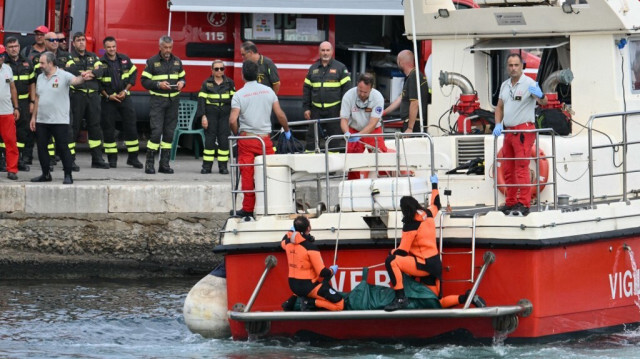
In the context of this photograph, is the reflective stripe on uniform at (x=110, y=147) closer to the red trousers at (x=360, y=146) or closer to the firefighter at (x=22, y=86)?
the firefighter at (x=22, y=86)

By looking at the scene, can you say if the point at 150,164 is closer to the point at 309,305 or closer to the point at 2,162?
the point at 2,162

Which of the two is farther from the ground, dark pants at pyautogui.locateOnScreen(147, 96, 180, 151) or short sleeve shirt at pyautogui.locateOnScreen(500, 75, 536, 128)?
dark pants at pyautogui.locateOnScreen(147, 96, 180, 151)

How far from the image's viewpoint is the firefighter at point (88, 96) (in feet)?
55.2

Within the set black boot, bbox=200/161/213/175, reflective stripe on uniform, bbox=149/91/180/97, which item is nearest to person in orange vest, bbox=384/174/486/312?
black boot, bbox=200/161/213/175

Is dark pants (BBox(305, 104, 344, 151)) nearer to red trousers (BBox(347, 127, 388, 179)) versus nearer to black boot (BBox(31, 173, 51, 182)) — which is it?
red trousers (BBox(347, 127, 388, 179))

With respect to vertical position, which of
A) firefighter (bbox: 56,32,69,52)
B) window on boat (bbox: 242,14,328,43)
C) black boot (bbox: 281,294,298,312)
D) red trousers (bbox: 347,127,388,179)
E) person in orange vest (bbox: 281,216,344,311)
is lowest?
black boot (bbox: 281,294,298,312)

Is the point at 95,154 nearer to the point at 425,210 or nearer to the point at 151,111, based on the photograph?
the point at 151,111

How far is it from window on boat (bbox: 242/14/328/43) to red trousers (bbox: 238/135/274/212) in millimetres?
6282

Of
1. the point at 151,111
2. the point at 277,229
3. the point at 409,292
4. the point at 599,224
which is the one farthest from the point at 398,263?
the point at 151,111

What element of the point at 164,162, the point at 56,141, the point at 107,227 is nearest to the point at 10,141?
the point at 56,141

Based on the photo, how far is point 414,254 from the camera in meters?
10.7

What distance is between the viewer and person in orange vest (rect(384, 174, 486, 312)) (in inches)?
421

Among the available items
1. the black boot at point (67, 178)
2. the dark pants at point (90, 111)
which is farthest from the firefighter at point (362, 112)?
the dark pants at point (90, 111)

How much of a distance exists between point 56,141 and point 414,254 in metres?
6.03
